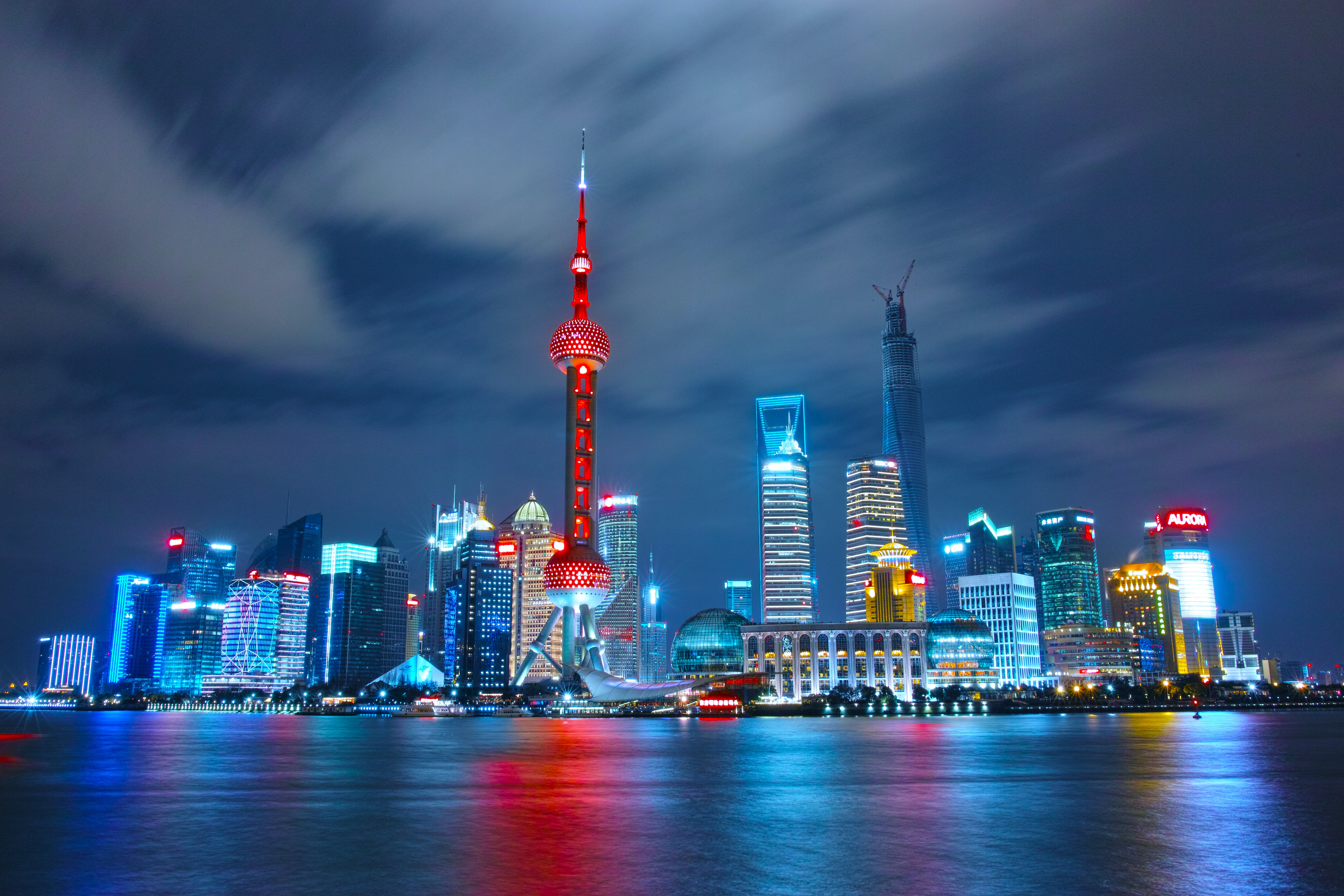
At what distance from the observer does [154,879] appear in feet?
102

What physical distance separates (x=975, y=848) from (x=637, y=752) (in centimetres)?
6135

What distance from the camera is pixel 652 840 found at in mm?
37688

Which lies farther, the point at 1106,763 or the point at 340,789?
the point at 1106,763

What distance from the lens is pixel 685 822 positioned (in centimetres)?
4281

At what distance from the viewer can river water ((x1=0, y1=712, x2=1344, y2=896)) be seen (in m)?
30.6

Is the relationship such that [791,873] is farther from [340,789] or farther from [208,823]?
[340,789]

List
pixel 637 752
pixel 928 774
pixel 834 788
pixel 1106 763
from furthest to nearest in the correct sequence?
pixel 637 752 < pixel 1106 763 < pixel 928 774 < pixel 834 788

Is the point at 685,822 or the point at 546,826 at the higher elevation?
the point at 546,826

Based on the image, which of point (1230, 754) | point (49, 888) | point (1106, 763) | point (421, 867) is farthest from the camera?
point (1230, 754)

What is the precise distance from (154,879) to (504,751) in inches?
2541

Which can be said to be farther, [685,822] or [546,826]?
[685,822]

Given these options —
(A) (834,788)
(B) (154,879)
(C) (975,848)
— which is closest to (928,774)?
(A) (834,788)

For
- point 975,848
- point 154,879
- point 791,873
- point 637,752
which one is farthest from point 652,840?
point 637,752

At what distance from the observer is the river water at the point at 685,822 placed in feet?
100
